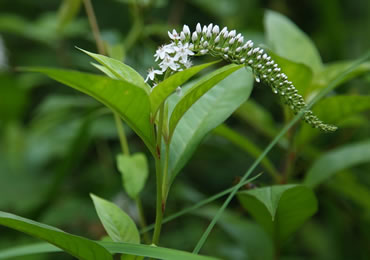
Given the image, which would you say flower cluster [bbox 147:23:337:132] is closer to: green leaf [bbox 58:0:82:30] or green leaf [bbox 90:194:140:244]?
green leaf [bbox 90:194:140:244]

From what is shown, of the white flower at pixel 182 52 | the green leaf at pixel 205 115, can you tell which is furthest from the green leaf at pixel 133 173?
the white flower at pixel 182 52

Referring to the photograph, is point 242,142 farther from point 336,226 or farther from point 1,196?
point 1,196

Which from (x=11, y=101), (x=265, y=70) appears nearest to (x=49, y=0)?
(x=11, y=101)

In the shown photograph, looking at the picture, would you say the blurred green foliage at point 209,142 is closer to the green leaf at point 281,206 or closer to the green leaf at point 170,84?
the green leaf at point 281,206

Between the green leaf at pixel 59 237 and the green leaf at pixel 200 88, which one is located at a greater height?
the green leaf at pixel 200 88

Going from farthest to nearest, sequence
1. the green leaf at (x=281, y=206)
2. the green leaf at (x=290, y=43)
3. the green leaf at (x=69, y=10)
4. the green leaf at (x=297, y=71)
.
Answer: the green leaf at (x=69, y=10) → the green leaf at (x=290, y=43) → the green leaf at (x=297, y=71) → the green leaf at (x=281, y=206)

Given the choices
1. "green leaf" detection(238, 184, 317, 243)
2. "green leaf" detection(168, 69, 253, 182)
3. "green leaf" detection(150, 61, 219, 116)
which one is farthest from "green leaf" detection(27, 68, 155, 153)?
"green leaf" detection(238, 184, 317, 243)

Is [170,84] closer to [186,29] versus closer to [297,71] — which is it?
[186,29]

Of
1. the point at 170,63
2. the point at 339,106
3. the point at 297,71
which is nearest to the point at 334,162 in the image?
the point at 339,106
